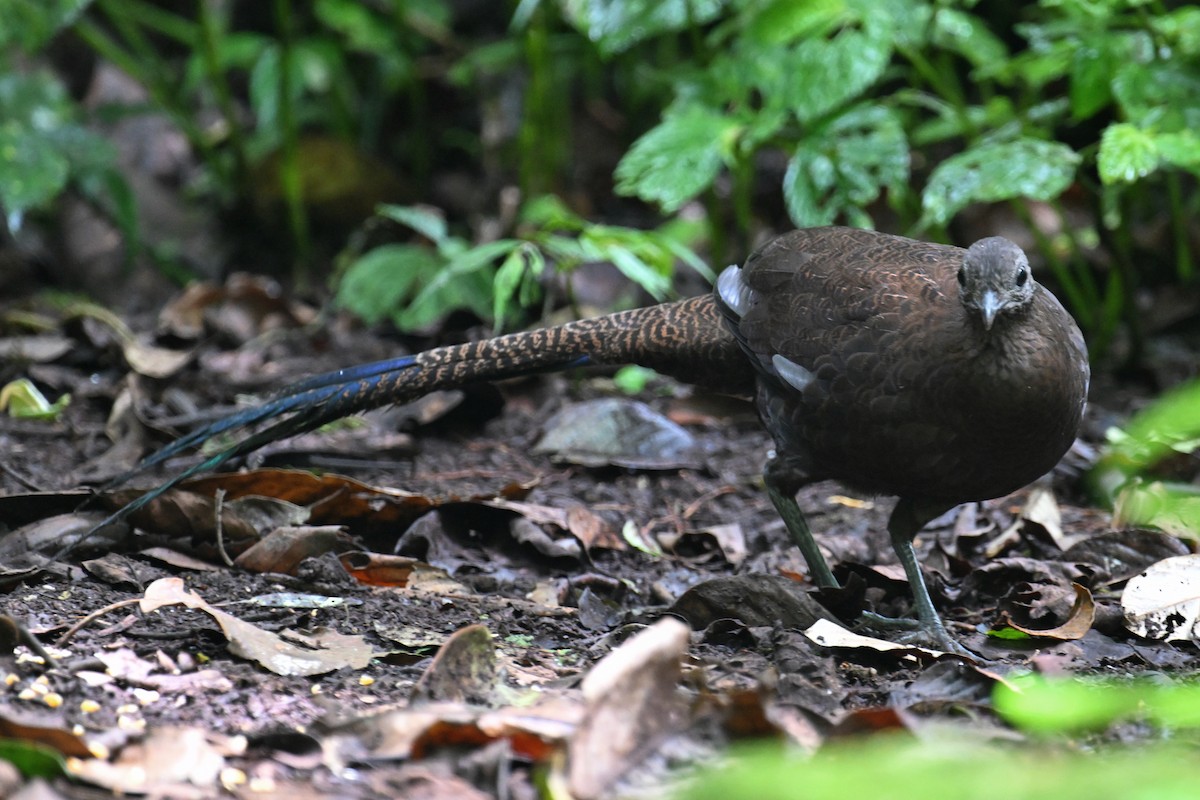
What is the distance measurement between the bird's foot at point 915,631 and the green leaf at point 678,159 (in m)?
2.07

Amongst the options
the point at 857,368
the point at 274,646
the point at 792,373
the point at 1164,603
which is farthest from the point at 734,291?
the point at 274,646

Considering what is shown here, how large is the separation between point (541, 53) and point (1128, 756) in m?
5.02

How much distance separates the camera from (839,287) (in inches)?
155

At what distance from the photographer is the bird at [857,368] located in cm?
352

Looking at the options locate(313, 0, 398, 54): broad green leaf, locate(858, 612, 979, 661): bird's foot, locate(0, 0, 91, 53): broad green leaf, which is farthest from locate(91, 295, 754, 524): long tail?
locate(313, 0, 398, 54): broad green leaf

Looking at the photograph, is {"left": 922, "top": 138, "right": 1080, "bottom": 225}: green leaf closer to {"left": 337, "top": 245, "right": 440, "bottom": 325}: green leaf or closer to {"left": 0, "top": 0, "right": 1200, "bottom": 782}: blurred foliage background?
{"left": 0, "top": 0, "right": 1200, "bottom": 782}: blurred foliage background

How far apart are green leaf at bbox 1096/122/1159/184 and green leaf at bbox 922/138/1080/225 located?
337 mm

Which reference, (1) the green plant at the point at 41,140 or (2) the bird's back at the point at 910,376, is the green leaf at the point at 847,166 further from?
(1) the green plant at the point at 41,140

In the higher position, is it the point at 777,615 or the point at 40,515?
the point at 40,515

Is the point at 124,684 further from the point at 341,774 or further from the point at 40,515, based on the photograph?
the point at 40,515

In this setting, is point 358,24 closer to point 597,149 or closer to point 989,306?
point 597,149

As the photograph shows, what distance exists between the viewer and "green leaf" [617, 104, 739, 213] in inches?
208

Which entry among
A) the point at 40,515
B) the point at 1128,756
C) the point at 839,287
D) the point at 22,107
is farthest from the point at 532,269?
the point at 1128,756

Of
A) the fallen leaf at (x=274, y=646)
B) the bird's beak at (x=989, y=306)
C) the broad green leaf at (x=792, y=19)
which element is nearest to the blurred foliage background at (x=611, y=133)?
the broad green leaf at (x=792, y=19)
